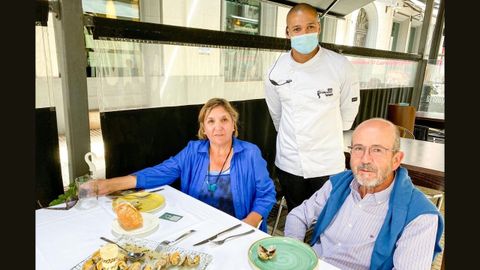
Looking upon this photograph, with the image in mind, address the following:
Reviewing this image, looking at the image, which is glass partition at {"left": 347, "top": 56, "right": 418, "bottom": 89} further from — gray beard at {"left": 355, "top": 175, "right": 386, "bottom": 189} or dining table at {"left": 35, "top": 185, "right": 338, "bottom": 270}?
dining table at {"left": 35, "top": 185, "right": 338, "bottom": 270}

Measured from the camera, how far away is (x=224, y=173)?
195 centimetres

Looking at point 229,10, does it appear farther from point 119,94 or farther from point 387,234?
point 387,234

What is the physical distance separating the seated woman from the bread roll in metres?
0.53

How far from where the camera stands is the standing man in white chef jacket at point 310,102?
222 cm

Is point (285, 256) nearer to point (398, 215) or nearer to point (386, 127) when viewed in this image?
point (398, 215)

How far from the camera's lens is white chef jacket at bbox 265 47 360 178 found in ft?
7.39

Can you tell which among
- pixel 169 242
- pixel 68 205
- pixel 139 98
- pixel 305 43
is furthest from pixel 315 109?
pixel 68 205

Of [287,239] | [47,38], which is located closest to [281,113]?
[287,239]

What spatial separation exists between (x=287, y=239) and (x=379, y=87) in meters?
4.29

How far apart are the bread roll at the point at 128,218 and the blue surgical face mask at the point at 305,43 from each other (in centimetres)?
156

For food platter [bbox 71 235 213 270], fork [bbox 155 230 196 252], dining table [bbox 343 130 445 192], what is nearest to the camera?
food platter [bbox 71 235 213 270]

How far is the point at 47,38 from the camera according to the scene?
71.1 inches

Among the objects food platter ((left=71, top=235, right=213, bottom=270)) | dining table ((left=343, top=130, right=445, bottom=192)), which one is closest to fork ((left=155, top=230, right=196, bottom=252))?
food platter ((left=71, top=235, right=213, bottom=270))

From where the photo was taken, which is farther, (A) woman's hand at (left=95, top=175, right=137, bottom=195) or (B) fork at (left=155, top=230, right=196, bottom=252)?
(A) woman's hand at (left=95, top=175, right=137, bottom=195)
